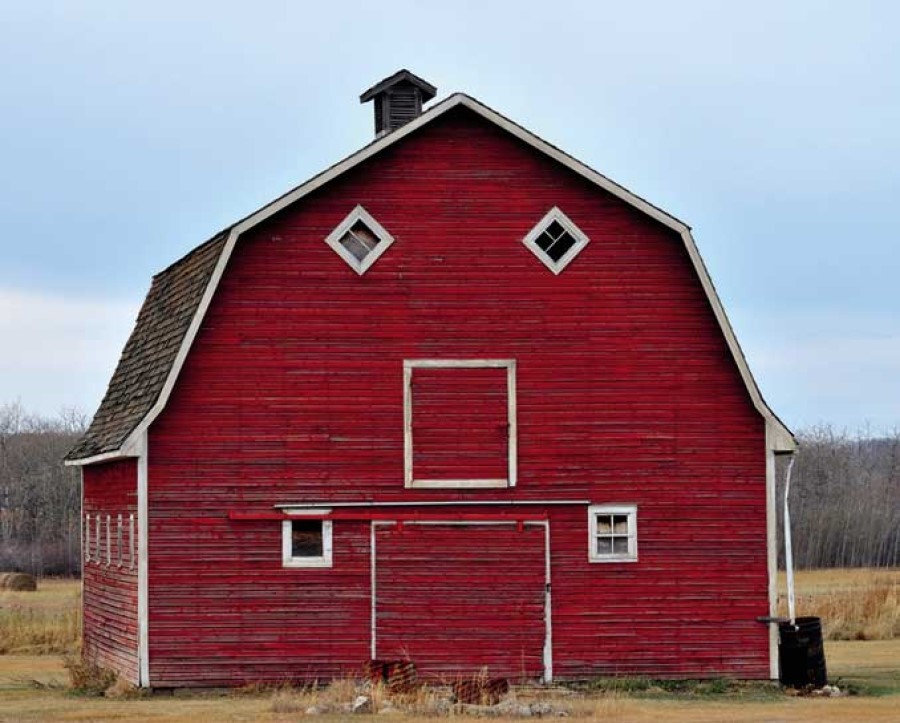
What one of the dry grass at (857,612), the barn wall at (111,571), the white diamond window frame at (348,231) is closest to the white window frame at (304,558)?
the barn wall at (111,571)

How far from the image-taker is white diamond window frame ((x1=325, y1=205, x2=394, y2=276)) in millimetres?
27578

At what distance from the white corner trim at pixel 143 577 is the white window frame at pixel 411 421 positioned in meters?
3.56

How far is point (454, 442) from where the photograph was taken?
27484 millimetres

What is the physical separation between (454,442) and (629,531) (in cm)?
276

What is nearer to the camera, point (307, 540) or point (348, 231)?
point (307, 540)

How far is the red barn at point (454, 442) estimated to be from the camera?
27.1 meters

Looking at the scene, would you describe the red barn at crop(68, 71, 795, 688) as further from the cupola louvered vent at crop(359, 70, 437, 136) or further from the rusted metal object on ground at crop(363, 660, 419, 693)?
the cupola louvered vent at crop(359, 70, 437, 136)

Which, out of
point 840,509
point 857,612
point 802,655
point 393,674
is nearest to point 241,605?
point 393,674

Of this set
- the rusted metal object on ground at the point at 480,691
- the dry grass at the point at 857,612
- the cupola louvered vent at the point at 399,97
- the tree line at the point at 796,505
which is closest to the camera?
the rusted metal object on ground at the point at 480,691

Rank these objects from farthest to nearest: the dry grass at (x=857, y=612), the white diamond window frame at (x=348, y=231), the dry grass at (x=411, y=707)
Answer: the dry grass at (x=857, y=612) → the white diamond window frame at (x=348, y=231) → the dry grass at (x=411, y=707)

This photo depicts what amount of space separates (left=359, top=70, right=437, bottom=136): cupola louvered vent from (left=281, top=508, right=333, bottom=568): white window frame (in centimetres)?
677

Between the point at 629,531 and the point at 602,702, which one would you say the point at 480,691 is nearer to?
the point at 602,702

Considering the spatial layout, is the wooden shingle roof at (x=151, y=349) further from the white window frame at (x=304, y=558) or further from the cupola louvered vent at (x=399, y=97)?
the cupola louvered vent at (x=399, y=97)

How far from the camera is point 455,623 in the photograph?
2738 centimetres
